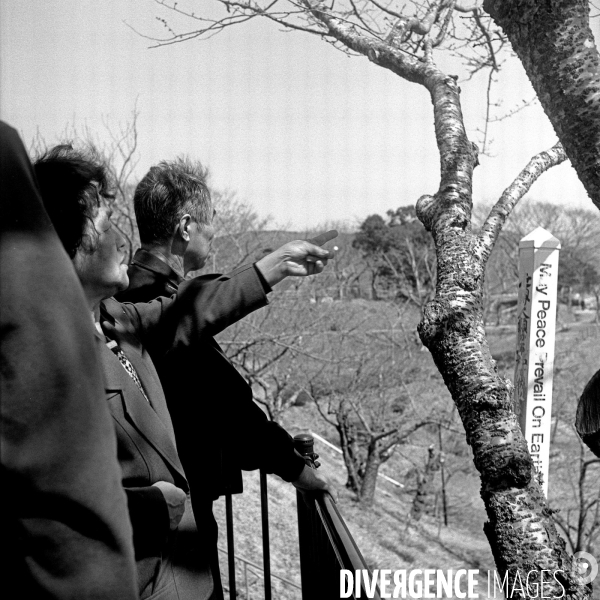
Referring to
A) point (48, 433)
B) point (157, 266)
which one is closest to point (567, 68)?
point (157, 266)

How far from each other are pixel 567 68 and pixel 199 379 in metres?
1.40

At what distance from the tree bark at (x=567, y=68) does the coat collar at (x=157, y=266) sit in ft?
3.91

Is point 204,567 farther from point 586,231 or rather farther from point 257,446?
point 586,231

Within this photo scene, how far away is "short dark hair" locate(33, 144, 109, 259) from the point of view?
3.66ft

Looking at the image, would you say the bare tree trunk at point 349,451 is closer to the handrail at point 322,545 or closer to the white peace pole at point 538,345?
the white peace pole at point 538,345

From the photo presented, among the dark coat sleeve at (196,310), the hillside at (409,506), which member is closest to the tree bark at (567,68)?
the dark coat sleeve at (196,310)

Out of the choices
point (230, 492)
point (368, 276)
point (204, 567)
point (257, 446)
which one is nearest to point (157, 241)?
point (257, 446)

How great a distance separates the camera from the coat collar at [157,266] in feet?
5.91

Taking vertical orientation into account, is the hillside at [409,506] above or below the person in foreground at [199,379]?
below

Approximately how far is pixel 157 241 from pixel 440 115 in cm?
174

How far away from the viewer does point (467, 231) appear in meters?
2.69

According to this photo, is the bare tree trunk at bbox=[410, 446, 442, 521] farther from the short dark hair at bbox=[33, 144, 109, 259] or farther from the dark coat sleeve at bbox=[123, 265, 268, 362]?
the short dark hair at bbox=[33, 144, 109, 259]

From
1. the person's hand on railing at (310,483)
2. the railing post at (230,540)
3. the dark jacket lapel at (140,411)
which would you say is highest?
the dark jacket lapel at (140,411)

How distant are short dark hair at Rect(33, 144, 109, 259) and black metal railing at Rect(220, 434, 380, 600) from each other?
0.81 metres
